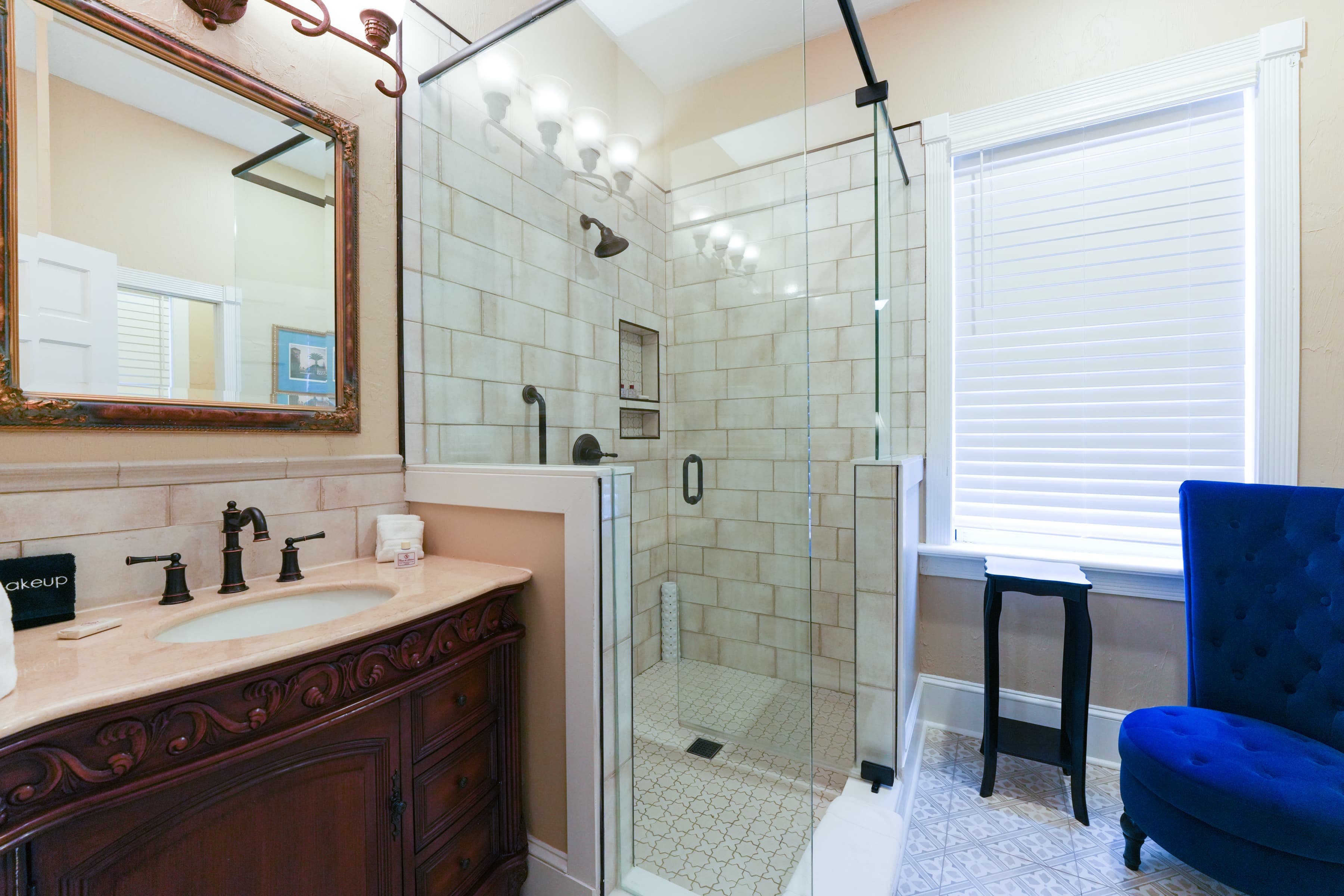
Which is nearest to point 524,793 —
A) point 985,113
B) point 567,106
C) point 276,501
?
point 276,501

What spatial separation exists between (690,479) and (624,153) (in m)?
1.12

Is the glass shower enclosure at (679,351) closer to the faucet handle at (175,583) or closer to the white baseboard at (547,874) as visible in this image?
the white baseboard at (547,874)

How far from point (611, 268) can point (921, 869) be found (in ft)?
6.81

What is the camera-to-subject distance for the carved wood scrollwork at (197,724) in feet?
2.08

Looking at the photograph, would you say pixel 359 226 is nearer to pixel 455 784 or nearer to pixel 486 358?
pixel 486 358

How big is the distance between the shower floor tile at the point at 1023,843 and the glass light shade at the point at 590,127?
243cm

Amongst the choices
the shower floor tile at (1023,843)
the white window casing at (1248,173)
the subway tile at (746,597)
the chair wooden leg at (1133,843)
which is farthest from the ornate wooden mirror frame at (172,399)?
the chair wooden leg at (1133,843)

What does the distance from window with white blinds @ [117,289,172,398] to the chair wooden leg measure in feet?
8.74

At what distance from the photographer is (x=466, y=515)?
1488 mm

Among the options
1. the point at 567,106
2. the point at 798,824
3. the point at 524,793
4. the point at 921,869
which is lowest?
the point at 921,869

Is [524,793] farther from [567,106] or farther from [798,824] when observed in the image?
[567,106]

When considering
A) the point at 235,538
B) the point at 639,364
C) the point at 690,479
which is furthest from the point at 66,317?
the point at 690,479

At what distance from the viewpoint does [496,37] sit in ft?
5.38

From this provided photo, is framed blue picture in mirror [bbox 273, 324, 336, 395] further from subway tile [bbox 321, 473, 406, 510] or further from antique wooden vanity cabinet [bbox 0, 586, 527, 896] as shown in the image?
antique wooden vanity cabinet [bbox 0, 586, 527, 896]
